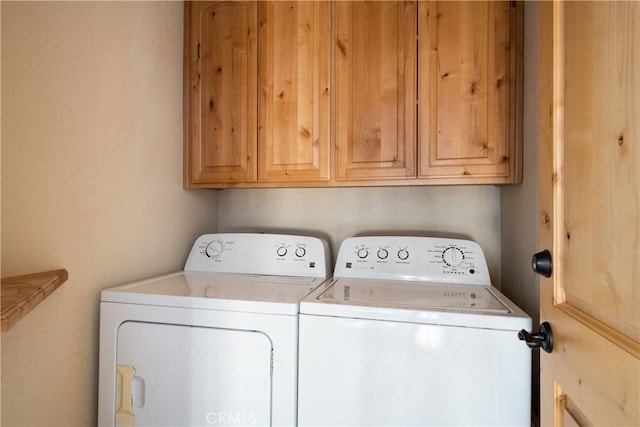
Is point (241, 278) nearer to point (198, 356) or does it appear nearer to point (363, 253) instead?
point (198, 356)

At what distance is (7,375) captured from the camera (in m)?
0.87

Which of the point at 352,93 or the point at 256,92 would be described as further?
the point at 256,92

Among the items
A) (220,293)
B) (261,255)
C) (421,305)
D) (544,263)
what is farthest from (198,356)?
(544,263)

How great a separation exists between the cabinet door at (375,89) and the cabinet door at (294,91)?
73 millimetres

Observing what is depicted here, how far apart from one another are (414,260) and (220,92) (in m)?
1.23

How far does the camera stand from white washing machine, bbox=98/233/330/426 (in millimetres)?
979

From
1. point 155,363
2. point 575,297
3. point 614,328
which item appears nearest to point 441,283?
point 575,297

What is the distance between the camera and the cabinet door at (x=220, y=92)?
152cm

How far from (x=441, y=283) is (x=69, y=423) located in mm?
1452

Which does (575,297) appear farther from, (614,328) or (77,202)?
(77,202)

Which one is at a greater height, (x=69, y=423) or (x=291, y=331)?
(x=291, y=331)

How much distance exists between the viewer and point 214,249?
1.64 metres

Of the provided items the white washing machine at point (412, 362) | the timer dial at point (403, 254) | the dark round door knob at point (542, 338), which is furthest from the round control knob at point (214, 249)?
the dark round door knob at point (542, 338)

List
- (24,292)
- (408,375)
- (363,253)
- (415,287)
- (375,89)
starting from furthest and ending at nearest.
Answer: (363,253) → (375,89) → (415,287) → (408,375) → (24,292)
